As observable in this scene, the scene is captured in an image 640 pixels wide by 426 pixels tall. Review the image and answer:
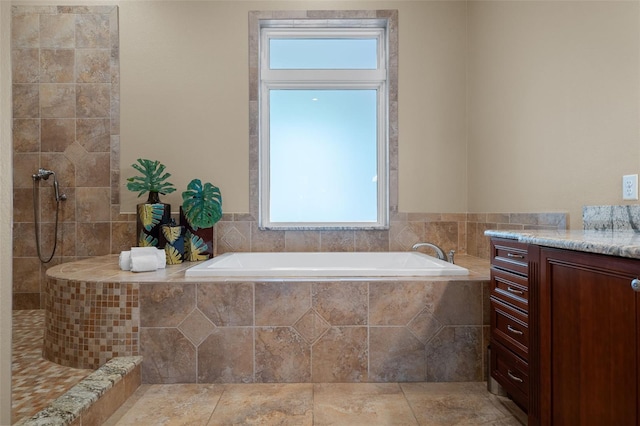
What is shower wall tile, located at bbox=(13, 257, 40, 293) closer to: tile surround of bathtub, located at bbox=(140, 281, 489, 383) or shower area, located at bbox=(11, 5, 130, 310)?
shower area, located at bbox=(11, 5, 130, 310)

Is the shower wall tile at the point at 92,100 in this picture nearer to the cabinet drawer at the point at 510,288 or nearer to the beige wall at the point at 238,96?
the beige wall at the point at 238,96

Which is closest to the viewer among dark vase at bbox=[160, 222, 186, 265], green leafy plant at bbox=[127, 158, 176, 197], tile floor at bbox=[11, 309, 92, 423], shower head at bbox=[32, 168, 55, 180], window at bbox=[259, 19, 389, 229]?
tile floor at bbox=[11, 309, 92, 423]

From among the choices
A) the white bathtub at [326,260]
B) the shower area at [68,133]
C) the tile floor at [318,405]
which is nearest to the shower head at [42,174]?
the shower area at [68,133]

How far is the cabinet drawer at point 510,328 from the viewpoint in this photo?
1565mm

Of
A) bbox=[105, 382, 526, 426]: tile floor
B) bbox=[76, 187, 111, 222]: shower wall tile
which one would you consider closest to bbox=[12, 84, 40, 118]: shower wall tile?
bbox=[76, 187, 111, 222]: shower wall tile

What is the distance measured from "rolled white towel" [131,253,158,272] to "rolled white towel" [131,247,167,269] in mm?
18

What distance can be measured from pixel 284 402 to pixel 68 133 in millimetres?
2710

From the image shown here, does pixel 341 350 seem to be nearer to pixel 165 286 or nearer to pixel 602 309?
pixel 165 286

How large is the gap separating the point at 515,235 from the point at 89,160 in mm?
3078

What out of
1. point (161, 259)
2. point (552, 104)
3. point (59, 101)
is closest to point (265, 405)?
point (161, 259)

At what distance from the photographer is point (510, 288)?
1.68 m

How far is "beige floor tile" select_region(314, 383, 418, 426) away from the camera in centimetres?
167

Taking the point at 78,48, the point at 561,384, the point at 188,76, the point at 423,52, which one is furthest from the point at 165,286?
the point at 423,52

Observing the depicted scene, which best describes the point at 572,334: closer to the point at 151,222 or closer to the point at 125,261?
the point at 125,261
